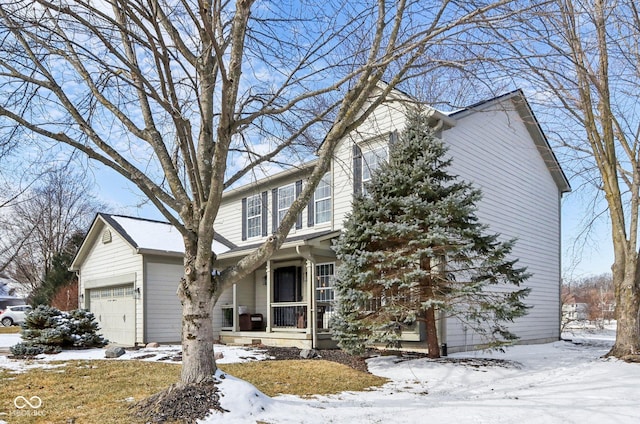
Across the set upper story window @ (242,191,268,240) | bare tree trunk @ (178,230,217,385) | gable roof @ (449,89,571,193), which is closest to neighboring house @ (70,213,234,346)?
upper story window @ (242,191,268,240)

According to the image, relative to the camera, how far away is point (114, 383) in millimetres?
7695

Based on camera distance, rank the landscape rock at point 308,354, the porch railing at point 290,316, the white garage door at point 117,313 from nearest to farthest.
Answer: the landscape rock at point 308,354 < the porch railing at point 290,316 < the white garage door at point 117,313

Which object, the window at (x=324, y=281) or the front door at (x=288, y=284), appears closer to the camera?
the window at (x=324, y=281)

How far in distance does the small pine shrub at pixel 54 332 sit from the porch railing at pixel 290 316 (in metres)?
5.14

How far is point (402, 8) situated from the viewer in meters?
6.21

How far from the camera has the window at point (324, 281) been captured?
13.9 m

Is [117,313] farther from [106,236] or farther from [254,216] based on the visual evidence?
[254,216]

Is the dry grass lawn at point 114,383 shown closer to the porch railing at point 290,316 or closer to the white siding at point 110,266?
the porch railing at point 290,316

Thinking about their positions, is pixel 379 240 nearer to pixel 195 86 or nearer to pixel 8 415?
pixel 195 86

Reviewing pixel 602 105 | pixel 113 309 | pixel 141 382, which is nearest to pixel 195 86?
pixel 141 382

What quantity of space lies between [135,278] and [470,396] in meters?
11.3

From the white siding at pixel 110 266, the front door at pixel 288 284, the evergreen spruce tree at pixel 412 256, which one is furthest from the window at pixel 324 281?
the white siding at pixel 110 266

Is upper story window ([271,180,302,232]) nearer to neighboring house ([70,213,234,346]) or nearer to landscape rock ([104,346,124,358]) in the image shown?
neighboring house ([70,213,234,346])

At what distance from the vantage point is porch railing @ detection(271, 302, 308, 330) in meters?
13.7
